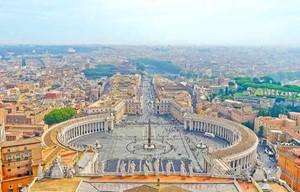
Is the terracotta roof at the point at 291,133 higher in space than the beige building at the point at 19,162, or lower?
Answer: lower

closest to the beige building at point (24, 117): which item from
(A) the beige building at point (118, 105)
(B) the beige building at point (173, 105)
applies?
(A) the beige building at point (118, 105)

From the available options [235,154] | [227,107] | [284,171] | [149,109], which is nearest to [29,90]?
[149,109]

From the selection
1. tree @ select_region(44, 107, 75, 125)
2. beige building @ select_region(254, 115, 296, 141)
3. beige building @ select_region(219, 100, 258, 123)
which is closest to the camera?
beige building @ select_region(254, 115, 296, 141)

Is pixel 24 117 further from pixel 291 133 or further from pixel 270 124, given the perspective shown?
pixel 291 133

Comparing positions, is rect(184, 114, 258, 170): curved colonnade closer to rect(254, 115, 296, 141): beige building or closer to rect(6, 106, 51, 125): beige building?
rect(254, 115, 296, 141): beige building

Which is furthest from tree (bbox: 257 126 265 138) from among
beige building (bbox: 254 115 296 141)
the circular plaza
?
the circular plaza

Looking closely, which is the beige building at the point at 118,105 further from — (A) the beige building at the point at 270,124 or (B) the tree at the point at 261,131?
(B) the tree at the point at 261,131

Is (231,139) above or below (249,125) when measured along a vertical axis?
below

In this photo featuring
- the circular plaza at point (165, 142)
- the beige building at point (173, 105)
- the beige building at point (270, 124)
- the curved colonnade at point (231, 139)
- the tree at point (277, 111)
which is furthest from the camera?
the tree at point (277, 111)

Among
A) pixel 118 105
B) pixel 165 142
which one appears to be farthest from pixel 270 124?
pixel 118 105
